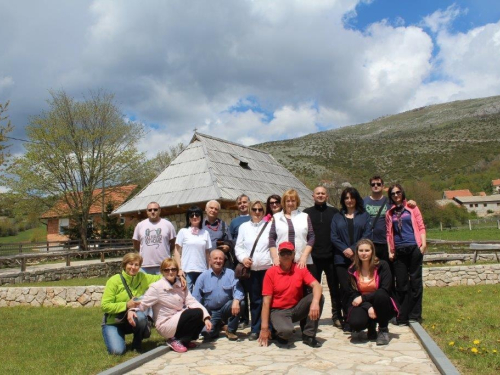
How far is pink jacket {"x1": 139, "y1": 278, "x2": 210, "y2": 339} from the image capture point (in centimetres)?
560

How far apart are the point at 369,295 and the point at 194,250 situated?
2.42 metres

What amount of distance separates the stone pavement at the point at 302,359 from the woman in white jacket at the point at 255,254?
40 cm

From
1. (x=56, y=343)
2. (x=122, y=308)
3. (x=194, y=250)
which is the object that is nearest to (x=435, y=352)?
(x=194, y=250)

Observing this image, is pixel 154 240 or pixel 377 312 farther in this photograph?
→ pixel 154 240

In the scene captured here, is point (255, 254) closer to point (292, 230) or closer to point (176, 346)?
point (292, 230)

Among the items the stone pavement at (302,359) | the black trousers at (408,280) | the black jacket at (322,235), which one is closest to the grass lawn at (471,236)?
the black trousers at (408,280)

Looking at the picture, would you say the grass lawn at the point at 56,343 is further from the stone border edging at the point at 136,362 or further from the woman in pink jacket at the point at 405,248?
the woman in pink jacket at the point at 405,248

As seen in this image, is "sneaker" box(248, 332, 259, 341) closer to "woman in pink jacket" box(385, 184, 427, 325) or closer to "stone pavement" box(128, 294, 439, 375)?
"stone pavement" box(128, 294, 439, 375)

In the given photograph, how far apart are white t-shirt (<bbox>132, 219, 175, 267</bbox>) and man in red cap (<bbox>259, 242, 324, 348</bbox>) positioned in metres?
1.96

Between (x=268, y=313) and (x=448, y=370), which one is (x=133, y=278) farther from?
(x=448, y=370)

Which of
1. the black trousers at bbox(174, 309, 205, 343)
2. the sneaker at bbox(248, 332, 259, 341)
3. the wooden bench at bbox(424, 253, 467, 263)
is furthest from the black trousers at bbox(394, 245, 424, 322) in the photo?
the wooden bench at bbox(424, 253, 467, 263)

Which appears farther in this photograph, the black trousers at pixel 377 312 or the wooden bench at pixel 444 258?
the wooden bench at pixel 444 258

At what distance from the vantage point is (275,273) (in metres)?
5.71

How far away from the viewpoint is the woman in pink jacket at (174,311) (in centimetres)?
555
